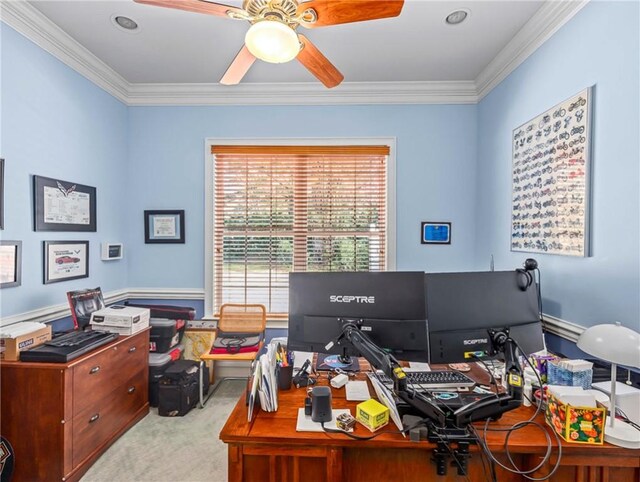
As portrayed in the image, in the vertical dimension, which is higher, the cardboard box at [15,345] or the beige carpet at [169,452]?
the cardboard box at [15,345]

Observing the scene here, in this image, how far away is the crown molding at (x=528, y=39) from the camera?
183 centimetres

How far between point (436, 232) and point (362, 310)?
197cm

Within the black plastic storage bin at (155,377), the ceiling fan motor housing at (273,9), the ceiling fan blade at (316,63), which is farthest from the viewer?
the black plastic storage bin at (155,377)

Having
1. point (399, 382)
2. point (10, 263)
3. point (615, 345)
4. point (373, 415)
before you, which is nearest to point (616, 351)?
point (615, 345)

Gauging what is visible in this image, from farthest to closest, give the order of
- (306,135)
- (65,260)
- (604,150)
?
(306,135) < (65,260) < (604,150)

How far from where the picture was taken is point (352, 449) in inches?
44.9

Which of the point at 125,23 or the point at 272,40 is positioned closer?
the point at 272,40

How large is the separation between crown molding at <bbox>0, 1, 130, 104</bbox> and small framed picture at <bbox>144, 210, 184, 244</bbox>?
46.8 inches

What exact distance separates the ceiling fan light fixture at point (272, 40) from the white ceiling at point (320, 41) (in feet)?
2.54

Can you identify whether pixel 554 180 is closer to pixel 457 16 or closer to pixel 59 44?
pixel 457 16

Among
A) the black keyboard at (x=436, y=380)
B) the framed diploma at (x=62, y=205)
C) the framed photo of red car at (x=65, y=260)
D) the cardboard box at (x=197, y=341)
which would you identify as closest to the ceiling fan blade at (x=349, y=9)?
the black keyboard at (x=436, y=380)

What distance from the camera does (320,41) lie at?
2.29m

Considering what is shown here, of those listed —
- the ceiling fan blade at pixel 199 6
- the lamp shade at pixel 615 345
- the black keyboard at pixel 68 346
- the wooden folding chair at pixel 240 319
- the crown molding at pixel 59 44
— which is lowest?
the wooden folding chair at pixel 240 319

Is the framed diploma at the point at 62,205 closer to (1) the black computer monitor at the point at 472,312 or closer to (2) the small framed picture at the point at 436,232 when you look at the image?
(1) the black computer monitor at the point at 472,312
